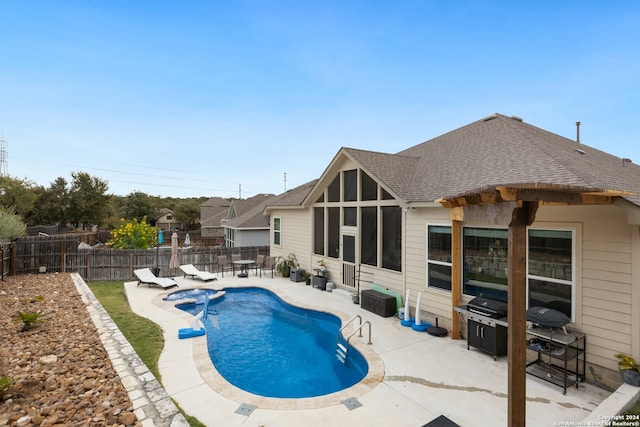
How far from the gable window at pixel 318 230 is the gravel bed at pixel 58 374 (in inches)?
335

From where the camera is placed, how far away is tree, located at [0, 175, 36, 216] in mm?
34969

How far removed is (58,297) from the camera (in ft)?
33.7

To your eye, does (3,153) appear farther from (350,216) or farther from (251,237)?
(350,216)

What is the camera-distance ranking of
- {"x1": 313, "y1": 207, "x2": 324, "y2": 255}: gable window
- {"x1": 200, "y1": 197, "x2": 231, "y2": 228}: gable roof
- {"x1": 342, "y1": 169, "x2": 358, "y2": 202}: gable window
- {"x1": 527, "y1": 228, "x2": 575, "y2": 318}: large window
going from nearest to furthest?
{"x1": 527, "y1": 228, "x2": 575, "y2": 318}: large window < {"x1": 342, "y1": 169, "x2": 358, "y2": 202}: gable window < {"x1": 313, "y1": 207, "x2": 324, "y2": 255}: gable window < {"x1": 200, "y1": 197, "x2": 231, "y2": 228}: gable roof

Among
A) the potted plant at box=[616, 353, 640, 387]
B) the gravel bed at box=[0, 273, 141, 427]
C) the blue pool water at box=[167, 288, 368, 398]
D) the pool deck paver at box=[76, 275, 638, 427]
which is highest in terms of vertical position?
the potted plant at box=[616, 353, 640, 387]

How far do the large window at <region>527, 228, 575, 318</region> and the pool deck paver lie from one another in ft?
4.81

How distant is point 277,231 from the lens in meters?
17.7

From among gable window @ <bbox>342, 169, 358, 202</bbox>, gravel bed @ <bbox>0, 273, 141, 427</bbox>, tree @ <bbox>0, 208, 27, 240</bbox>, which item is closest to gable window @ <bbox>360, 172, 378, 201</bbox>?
gable window @ <bbox>342, 169, 358, 202</bbox>

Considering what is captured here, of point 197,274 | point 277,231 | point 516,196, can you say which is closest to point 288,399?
point 516,196

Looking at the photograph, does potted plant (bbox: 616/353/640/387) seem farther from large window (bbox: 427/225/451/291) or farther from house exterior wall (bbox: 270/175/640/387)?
large window (bbox: 427/225/451/291)

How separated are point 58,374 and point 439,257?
331 inches

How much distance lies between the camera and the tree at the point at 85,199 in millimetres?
43844

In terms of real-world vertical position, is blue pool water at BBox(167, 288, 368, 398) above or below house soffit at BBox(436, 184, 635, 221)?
below

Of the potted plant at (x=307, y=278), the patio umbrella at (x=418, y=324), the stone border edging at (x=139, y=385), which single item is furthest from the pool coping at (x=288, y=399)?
the potted plant at (x=307, y=278)
